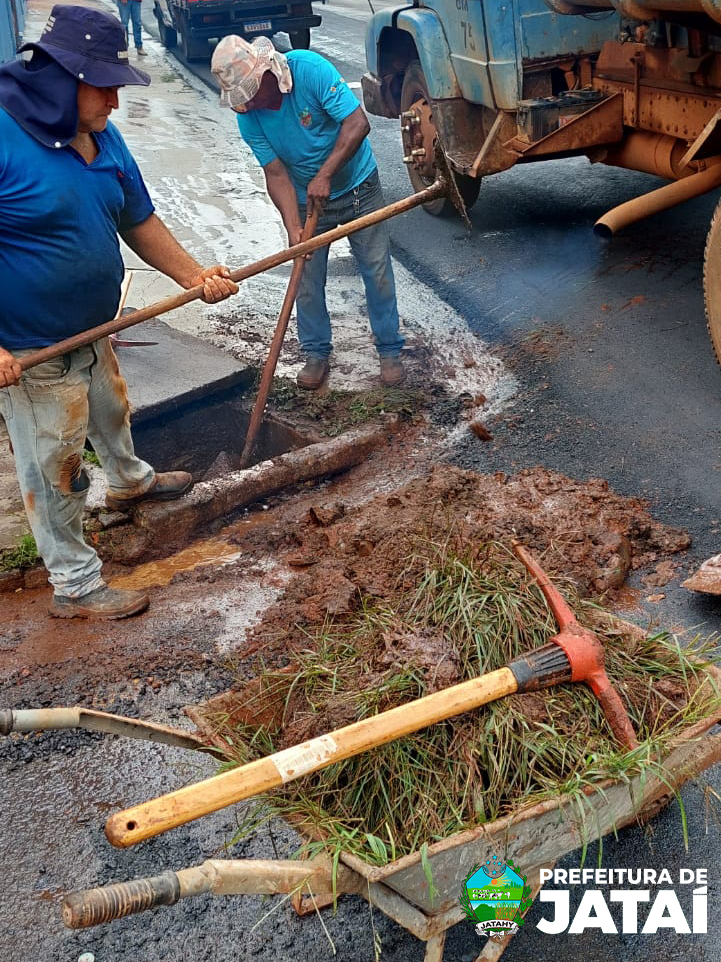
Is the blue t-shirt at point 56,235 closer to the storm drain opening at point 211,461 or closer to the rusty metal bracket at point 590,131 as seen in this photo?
the storm drain opening at point 211,461

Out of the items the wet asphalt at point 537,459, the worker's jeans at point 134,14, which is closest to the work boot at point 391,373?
the wet asphalt at point 537,459

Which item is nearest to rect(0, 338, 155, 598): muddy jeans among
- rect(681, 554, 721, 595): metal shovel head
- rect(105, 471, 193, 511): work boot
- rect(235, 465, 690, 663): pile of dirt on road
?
rect(105, 471, 193, 511): work boot

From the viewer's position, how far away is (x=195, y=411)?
5.84m

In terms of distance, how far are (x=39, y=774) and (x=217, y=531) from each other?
1.74m

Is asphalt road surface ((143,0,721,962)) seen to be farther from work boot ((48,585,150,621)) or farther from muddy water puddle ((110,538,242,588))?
work boot ((48,585,150,621))

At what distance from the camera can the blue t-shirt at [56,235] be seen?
11.0 feet

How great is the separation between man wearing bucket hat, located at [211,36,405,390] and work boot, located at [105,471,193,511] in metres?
1.51

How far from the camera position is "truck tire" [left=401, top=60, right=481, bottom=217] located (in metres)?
7.84

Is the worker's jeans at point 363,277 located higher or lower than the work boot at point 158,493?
higher

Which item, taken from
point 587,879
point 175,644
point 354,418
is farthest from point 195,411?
point 587,879

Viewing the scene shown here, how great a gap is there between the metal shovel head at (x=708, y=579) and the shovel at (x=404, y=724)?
1041mm

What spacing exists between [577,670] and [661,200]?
319 centimetres

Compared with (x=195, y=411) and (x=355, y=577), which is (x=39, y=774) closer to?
(x=355, y=577)

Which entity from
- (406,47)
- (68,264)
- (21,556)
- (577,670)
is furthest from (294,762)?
(406,47)
